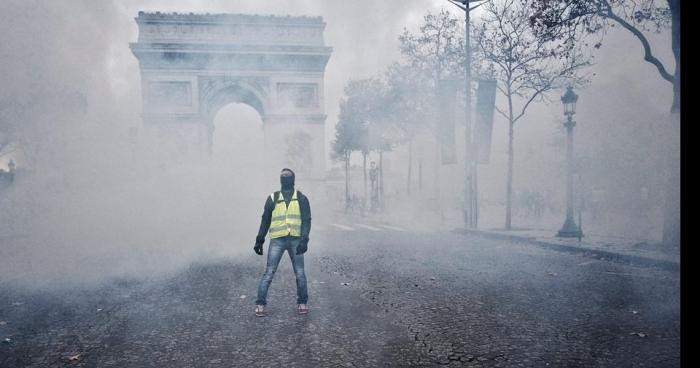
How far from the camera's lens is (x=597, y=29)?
1016cm

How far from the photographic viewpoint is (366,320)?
4.60 m

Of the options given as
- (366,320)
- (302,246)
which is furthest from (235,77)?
(366,320)

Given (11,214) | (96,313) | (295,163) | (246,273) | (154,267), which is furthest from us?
(295,163)

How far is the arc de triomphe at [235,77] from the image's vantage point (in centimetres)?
2897

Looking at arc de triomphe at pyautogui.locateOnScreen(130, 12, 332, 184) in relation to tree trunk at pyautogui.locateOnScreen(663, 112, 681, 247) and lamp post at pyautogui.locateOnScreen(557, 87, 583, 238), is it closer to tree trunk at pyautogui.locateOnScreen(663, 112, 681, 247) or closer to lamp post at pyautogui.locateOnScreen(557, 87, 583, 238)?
lamp post at pyautogui.locateOnScreen(557, 87, 583, 238)

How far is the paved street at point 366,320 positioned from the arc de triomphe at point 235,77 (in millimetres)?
23593

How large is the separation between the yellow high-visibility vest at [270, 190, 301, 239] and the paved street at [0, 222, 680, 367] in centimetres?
82

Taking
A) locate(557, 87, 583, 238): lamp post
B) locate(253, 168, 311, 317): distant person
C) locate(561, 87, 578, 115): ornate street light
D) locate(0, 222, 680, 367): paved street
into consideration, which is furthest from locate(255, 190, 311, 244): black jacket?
locate(561, 87, 578, 115): ornate street light

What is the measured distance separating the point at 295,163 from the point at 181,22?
10753 millimetres

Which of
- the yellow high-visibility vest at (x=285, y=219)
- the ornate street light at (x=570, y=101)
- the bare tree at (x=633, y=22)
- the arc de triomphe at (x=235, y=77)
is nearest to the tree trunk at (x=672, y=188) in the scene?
the bare tree at (x=633, y=22)

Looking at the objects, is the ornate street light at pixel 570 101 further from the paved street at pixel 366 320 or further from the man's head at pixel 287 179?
the man's head at pixel 287 179

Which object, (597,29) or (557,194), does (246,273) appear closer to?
(597,29)

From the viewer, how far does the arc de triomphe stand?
29.0 meters
